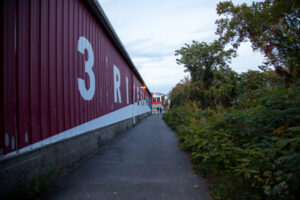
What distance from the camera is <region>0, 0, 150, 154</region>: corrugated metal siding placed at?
308 cm

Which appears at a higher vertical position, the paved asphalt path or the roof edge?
the roof edge

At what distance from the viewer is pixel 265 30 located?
9375 mm

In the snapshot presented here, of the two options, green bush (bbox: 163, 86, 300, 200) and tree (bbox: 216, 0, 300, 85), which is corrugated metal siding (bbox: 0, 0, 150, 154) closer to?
green bush (bbox: 163, 86, 300, 200)

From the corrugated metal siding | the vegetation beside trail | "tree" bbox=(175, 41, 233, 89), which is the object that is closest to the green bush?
the vegetation beside trail

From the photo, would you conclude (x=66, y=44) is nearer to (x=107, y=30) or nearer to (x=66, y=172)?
(x=66, y=172)

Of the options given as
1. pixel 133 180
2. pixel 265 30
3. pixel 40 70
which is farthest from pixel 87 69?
pixel 265 30

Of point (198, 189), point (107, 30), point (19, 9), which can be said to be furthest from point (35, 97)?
point (107, 30)

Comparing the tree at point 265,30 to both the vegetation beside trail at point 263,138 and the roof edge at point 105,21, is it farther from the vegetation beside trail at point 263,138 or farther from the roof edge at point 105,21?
the roof edge at point 105,21

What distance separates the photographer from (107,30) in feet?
29.5

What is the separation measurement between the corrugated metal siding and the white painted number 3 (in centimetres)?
18

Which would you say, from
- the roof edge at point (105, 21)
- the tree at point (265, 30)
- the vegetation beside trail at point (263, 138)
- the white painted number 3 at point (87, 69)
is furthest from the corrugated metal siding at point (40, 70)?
the tree at point (265, 30)

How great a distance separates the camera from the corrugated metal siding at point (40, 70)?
3.08 meters

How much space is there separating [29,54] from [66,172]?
2.71 meters

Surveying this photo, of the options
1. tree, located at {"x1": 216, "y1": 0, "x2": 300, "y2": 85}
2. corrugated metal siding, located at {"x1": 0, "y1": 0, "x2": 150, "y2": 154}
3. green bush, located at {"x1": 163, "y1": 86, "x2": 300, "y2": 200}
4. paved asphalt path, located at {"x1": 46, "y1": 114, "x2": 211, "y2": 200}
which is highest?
tree, located at {"x1": 216, "y1": 0, "x2": 300, "y2": 85}
